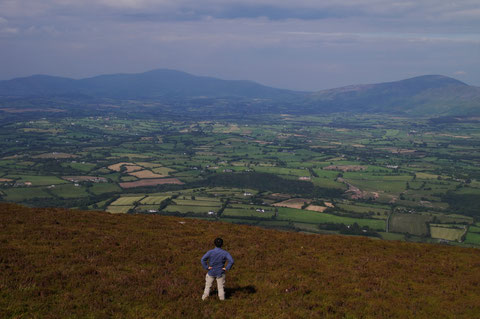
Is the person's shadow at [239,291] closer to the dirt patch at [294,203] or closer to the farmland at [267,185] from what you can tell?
the farmland at [267,185]

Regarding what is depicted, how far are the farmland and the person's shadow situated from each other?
176 feet

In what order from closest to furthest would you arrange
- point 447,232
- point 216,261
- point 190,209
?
point 216,261 < point 447,232 < point 190,209

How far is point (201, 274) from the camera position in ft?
58.7

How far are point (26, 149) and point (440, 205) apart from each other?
16649 cm

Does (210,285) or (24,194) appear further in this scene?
(24,194)

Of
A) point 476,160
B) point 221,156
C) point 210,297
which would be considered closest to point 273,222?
point 210,297

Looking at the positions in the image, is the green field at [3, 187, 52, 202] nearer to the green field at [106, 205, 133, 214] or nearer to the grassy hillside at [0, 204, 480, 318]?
the green field at [106, 205, 133, 214]

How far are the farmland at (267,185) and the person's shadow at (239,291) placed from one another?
53541 millimetres

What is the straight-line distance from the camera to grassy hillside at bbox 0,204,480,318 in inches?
554

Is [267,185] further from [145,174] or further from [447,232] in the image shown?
[447,232]

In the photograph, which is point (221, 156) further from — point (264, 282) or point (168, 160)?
point (264, 282)

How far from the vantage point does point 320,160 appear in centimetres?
16438

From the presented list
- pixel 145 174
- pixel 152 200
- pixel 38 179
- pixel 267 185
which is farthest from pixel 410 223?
pixel 38 179

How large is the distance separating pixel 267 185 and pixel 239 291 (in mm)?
100711
